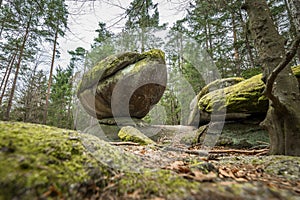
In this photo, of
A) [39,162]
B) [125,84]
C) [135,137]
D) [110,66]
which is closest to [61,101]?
[110,66]

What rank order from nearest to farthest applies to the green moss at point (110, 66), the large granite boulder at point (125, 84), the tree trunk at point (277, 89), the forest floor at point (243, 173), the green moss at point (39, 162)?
1. the green moss at point (39, 162)
2. the forest floor at point (243, 173)
3. the tree trunk at point (277, 89)
4. the large granite boulder at point (125, 84)
5. the green moss at point (110, 66)

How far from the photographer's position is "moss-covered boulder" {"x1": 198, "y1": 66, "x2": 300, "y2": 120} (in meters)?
4.98

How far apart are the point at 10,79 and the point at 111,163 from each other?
17.0 m

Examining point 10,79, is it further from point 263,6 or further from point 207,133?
point 263,6

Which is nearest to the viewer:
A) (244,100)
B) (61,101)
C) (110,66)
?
(244,100)

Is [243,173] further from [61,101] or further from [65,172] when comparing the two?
[61,101]

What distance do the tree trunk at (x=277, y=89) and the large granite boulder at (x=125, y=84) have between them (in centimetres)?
633

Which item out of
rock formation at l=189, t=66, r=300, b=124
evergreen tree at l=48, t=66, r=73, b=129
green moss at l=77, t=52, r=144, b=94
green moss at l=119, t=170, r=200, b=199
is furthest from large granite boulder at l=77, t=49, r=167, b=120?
evergreen tree at l=48, t=66, r=73, b=129

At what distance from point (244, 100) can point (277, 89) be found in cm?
305

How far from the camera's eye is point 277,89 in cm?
243

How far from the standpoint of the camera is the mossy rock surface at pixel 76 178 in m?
0.73

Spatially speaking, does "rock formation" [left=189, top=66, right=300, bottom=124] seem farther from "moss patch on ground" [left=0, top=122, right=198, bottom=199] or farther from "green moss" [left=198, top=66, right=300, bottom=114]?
"moss patch on ground" [left=0, top=122, right=198, bottom=199]

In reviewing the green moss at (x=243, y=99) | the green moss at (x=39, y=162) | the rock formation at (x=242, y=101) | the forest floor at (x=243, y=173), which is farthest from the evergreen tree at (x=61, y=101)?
the forest floor at (x=243, y=173)

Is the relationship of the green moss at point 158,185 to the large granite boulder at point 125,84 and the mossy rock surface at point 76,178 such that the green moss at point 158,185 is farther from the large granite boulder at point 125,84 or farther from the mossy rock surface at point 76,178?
the large granite boulder at point 125,84
